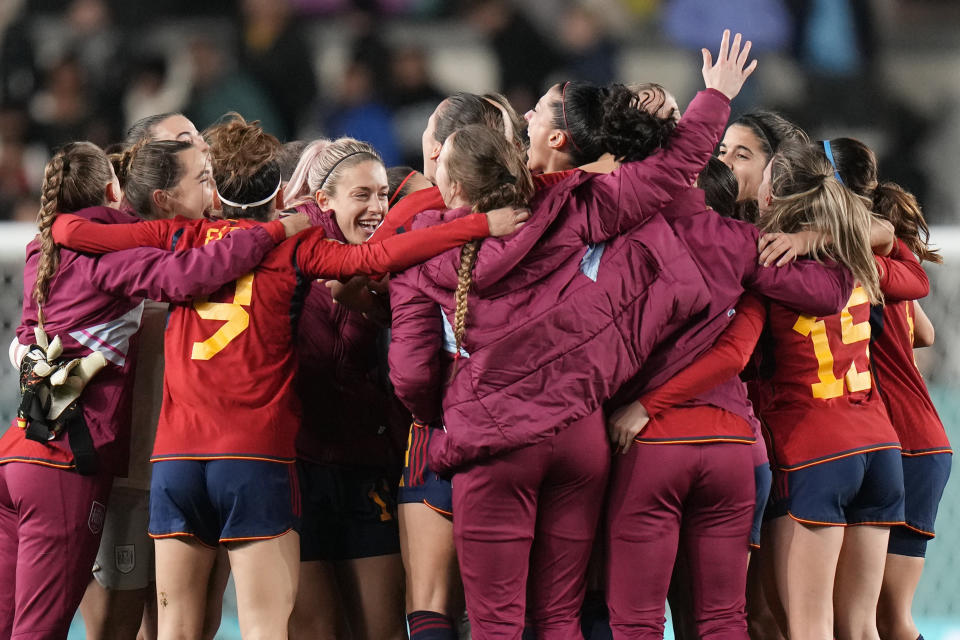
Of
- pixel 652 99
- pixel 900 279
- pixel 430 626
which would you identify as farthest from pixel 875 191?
pixel 430 626

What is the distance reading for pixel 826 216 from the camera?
2965 millimetres

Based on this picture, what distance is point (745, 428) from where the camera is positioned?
2891 mm

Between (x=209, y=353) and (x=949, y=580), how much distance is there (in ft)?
A: 13.6

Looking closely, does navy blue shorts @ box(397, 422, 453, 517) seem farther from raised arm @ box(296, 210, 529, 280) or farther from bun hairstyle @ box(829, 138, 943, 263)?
bun hairstyle @ box(829, 138, 943, 263)

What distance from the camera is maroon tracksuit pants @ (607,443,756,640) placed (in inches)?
109

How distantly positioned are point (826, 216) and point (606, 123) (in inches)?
25.7

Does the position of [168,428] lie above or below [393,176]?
below

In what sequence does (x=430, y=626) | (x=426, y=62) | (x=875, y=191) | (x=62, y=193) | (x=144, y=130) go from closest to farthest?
(x=430, y=626)
(x=62, y=193)
(x=875, y=191)
(x=144, y=130)
(x=426, y=62)

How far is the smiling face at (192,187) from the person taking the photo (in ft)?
10.3

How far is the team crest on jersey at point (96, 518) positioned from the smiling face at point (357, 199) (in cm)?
104

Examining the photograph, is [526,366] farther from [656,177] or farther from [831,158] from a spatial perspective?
[831,158]

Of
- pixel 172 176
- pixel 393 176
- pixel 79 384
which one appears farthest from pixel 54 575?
pixel 393 176

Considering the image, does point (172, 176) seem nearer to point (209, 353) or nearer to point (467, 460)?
point (209, 353)

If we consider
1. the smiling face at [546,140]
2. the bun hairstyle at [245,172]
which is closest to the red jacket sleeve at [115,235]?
the bun hairstyle at [245,172]
